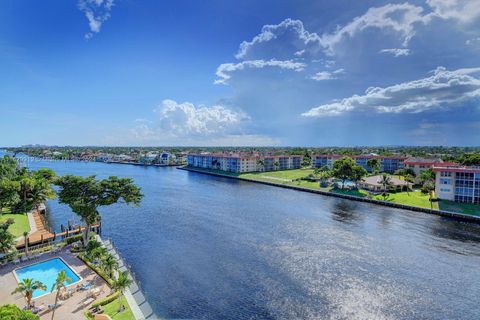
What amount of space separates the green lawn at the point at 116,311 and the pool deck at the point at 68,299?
61.8 inches

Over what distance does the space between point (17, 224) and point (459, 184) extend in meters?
83.6

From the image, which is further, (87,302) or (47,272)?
(47,272)

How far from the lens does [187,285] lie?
28.8 m

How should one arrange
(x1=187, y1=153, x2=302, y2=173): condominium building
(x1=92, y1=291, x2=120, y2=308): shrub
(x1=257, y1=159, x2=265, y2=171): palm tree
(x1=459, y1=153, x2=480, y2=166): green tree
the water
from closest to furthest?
(x1=92, y1=291, x2=120, y2=308): shrub < the water < (x1=459, y1=153, x2=480, y2=166): green tree < (x1=187, y1=153, x2=302, y2=173): condominium building < (x1=257, y1=159, x2=265, y2=171): palm tree

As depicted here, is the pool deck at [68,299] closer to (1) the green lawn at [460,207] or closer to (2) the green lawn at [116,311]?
(2) the green lawn at [116,311]

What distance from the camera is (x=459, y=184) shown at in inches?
2419

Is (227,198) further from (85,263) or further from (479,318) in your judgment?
(479,318)

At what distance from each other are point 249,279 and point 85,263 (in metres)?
17.9

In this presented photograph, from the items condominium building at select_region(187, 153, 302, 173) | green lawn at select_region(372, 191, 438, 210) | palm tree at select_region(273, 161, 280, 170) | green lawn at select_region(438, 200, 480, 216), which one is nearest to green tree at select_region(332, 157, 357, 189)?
green lawn at select_region(372, 191, 438, 210)

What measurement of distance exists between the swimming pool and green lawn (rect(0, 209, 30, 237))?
41.7 feet

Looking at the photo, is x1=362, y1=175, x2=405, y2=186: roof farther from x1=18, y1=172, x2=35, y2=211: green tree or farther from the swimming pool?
x1=18, y1=172, x2=35, y2=211: green tree

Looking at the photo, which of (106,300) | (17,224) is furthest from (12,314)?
(17,224)

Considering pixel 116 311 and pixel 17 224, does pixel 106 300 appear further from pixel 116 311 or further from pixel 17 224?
pixel 17 224

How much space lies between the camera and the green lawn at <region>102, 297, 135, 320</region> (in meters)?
21.5
